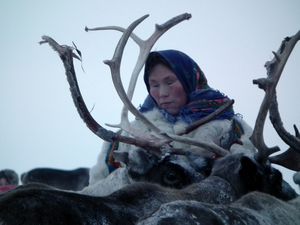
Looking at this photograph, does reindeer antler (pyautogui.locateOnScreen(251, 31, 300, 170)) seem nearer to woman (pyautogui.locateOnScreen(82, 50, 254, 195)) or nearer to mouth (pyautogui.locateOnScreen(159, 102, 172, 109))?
woman (pyautogui.locateOnScreen(82, 50, 254, 195))

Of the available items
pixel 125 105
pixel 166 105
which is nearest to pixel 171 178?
pixel 125 105

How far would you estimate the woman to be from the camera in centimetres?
413

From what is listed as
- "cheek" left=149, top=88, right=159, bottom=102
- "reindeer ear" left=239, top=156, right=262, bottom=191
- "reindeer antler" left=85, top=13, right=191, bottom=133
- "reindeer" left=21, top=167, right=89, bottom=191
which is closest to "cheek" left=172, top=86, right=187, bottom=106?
"cheek" left=149, top=88, right=159, bottom=102

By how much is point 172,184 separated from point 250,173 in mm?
564

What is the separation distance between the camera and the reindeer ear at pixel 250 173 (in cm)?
308

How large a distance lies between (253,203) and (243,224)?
557mm

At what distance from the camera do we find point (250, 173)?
122 inches

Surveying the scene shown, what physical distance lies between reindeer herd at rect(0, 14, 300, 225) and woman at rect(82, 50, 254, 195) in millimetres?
223

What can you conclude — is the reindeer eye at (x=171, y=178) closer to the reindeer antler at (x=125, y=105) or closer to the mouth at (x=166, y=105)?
the reindeer antler at (x=125, y=105)

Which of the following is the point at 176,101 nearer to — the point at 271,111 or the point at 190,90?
the point at 190,90

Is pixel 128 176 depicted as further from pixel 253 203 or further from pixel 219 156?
pixel 253 203

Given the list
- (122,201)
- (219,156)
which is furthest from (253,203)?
(219,156)

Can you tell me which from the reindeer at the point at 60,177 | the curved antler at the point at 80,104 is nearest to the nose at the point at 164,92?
the curved antler at the point at 80,104

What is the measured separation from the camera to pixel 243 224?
2.00 metres
